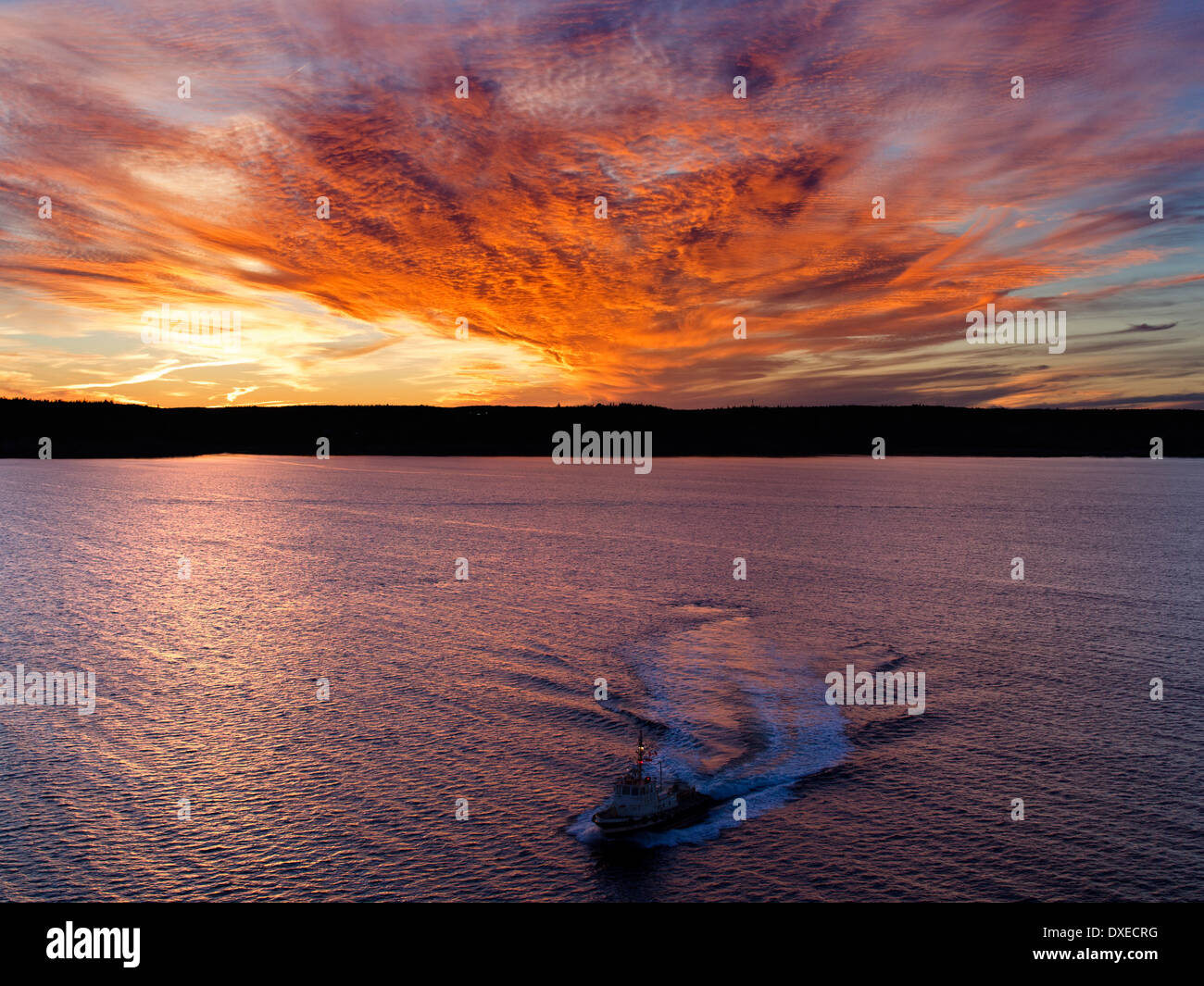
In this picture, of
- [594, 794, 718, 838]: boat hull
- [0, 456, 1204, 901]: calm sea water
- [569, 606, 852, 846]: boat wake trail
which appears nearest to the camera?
[0, 456, 1204, 901]: calm sea water

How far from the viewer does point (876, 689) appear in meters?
58.4

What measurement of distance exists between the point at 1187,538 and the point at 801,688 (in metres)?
120

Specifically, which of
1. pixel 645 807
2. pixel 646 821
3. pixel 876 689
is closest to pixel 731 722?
pixel 876 689

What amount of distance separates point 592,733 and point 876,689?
22.0 meters

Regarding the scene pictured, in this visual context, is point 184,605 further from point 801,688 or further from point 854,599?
point 854,599

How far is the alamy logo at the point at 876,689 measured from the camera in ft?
184

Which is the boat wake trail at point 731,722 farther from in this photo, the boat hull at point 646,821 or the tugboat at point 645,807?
the tugboat at point 645,807
